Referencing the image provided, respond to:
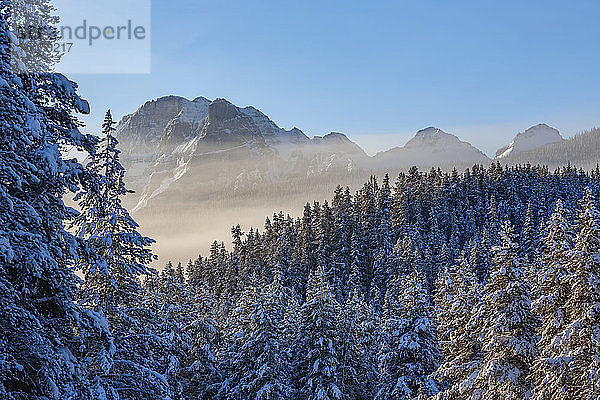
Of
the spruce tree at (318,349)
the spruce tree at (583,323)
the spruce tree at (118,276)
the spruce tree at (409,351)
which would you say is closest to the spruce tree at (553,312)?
the spruce tree at (583,323)

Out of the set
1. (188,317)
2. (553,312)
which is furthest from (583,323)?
(188,317)

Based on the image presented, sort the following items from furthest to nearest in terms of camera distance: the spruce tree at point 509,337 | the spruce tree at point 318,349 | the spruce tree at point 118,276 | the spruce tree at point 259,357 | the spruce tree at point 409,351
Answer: the spruce tree at point 318,349 < the spruce tree at point 259,357 < the spruce tree at point 409,351 < the spruce tree at point 509,337 < the spruce tree at point 118,276

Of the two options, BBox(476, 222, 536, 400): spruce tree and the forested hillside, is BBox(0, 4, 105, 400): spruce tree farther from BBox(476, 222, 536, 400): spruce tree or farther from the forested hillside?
BBox(476, 222, 536, 400): spruce tree

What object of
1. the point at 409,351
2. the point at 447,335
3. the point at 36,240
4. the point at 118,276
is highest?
the point at 36,240

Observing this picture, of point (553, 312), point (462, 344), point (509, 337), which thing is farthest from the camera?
point (462, 344)

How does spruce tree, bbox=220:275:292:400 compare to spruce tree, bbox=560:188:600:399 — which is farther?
spruce tree, bbox=220:275:292:400

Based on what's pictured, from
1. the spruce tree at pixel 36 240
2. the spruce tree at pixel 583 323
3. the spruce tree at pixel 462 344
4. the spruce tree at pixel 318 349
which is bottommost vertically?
the spruce tree at pixel 318 349

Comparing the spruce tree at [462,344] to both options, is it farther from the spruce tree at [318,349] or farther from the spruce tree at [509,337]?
the spruce tree at [318,349]

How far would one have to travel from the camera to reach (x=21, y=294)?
9297mm

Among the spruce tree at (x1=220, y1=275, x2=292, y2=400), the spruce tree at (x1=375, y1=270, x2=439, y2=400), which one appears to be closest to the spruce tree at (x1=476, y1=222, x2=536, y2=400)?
the spruce tree at (x1=375, y1=270, x2=439, y2=400)

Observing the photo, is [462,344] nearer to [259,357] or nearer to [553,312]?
[553,312]

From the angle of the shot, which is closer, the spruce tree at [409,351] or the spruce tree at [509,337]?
the spruce tree at [509,337]

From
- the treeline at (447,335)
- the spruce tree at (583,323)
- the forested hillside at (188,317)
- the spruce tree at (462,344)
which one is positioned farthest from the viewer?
the spruce tree at (462,344)

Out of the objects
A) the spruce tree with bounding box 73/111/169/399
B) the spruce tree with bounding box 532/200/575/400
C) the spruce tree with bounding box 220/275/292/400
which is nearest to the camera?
the spruce tree with bounding box 73/111/169/399
